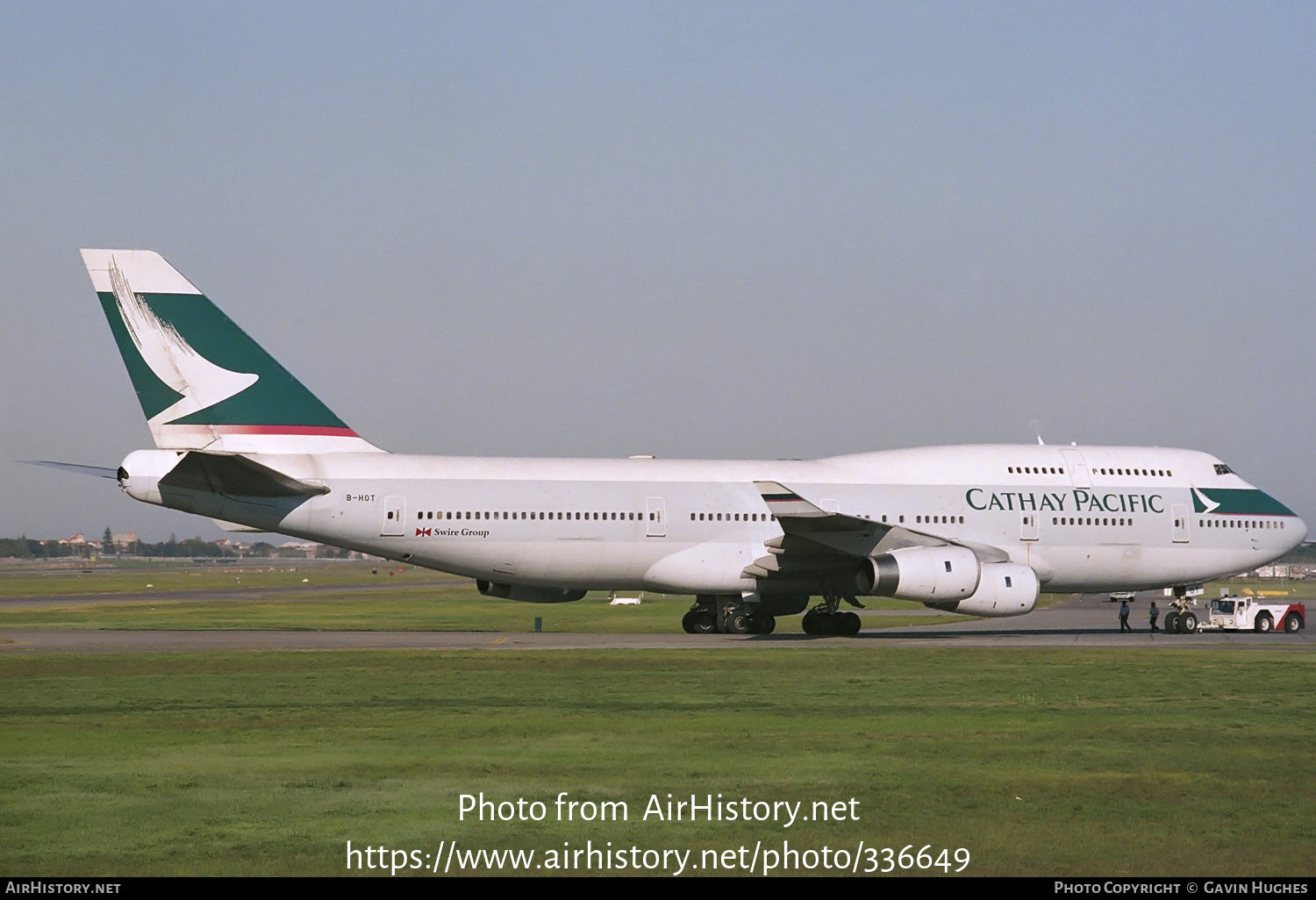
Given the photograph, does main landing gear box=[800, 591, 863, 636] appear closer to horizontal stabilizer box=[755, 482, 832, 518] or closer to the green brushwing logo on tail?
horizontal stabilizer box=[755, 482, 832, 518]

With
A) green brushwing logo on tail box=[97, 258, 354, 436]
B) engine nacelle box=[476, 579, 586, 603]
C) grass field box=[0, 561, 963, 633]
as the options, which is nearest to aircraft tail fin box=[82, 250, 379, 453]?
green brushwing logo on tail box=[97, 258, 354, 436]

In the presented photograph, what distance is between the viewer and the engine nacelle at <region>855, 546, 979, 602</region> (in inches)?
1329

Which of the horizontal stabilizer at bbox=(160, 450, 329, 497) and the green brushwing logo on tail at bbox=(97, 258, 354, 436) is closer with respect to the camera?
the horizontal stabilizer at bbox=(160, 450, 329, 497)

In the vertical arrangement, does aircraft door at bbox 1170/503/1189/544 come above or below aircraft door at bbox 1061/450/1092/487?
below

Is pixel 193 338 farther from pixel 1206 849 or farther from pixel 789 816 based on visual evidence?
pixel 1206 849

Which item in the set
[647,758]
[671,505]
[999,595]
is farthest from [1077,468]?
[647,758]

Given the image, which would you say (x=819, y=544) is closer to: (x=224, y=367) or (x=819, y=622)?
(x=819, y=622)

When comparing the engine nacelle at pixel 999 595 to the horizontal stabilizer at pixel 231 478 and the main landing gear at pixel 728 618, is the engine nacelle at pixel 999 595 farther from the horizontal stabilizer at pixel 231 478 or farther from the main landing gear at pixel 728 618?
the horizontal stabilizer at pixel 231 478

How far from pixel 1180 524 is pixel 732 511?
13.1m

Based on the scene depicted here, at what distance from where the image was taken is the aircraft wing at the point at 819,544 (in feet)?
116

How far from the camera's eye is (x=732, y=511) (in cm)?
3641

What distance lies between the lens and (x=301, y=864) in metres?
10.1

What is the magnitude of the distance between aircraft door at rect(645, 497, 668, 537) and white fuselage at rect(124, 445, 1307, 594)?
50mm

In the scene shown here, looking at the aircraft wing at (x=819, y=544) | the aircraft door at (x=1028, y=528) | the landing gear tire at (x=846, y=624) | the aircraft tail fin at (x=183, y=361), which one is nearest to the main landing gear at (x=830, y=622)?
the landing gear tire at (x=846, y=624)
